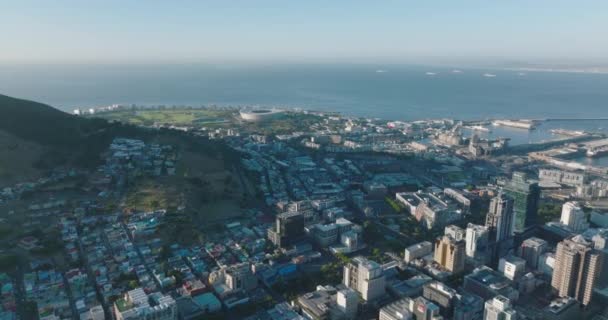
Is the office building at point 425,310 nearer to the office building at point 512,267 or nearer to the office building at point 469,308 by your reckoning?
the office building at point 469,308

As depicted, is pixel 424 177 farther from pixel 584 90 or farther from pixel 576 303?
pixel 584 90

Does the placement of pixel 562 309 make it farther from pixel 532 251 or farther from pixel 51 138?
pixel 51 138

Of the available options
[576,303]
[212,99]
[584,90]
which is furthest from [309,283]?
[584,90]

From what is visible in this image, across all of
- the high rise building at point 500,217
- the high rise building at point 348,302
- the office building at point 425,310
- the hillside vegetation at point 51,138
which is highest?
the hillside vegetation at point 51,138

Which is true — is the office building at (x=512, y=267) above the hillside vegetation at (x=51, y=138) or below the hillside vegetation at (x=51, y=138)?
below

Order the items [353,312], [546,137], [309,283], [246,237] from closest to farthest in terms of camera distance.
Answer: [353,312]
[309,283]
[246,237]
[546,137]

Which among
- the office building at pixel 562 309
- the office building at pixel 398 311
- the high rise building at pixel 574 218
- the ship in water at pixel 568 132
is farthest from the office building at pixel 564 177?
the office building at pixel 398 311
